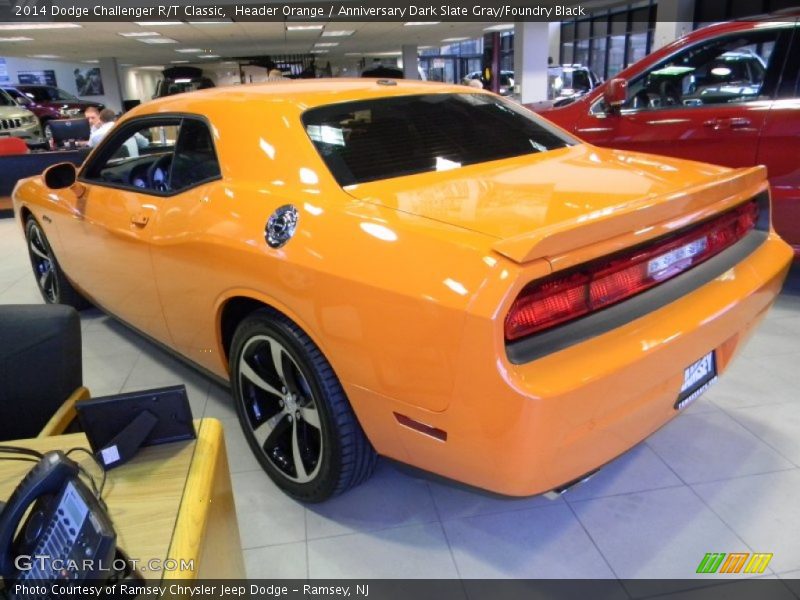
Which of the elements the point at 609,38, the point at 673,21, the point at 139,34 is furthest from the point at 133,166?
the point at 609,38

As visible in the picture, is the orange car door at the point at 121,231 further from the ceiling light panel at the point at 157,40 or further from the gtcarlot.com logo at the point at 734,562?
the ceiling light panel at the point at 157,40

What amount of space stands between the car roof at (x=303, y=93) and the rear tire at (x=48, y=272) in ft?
4.73

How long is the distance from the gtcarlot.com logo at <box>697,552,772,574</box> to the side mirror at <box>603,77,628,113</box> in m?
3.05

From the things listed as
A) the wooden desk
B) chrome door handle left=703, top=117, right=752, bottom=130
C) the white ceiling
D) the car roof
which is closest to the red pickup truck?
chrome door handle left=703, top=117, right=752, bottom=130

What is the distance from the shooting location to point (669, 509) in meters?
2.02

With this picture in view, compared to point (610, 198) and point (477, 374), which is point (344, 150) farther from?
point (477, 374)

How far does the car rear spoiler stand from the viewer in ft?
4.51

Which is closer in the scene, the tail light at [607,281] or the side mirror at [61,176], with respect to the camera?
the tail light at [607,281]

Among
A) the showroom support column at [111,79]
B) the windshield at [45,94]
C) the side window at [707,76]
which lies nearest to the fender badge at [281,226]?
the side window at [707,76]

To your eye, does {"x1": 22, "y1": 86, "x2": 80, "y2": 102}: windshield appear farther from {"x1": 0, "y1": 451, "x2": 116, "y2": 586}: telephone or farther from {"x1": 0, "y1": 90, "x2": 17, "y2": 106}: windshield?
{"x1": 0, "y1": 451, "x2": 116, "y2": 586}: telephone

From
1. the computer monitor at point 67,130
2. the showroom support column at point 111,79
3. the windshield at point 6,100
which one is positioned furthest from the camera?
the showroom support column at point 111,79

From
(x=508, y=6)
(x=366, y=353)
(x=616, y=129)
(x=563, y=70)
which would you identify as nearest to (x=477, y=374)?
(x=366, y=353)

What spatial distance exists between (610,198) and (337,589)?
1.35 meters

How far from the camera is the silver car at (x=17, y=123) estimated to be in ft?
39.2
